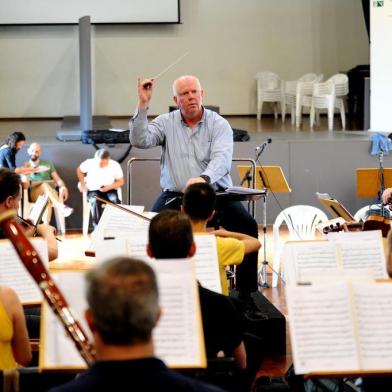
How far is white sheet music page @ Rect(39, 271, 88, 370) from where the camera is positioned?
2.85 meters

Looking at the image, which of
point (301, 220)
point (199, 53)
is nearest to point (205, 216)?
point (301, 220)

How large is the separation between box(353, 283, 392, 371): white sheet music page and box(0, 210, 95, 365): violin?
39.9 inches

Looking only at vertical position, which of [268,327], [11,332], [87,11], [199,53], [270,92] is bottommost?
[268,327]

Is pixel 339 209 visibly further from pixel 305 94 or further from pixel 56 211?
pixel 305 94

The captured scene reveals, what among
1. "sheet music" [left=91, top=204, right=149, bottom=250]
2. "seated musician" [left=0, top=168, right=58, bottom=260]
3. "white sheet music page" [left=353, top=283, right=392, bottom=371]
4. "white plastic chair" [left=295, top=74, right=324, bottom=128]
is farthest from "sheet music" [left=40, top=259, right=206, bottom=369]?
"white plastic chair" [left=295, top=74, right=324, bottom=128]

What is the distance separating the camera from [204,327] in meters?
3.26

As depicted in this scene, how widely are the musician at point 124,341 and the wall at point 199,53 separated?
47.4 ft

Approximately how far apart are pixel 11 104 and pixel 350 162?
741 cm

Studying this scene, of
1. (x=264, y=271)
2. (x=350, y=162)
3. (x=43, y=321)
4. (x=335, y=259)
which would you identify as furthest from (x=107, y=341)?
(x=350, y=162)

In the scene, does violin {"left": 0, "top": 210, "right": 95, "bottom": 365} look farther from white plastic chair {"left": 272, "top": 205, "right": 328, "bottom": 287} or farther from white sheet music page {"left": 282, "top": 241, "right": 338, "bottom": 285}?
white plastic chair {"left": 272, "top": 205, "right": 328, "bottom": 287}

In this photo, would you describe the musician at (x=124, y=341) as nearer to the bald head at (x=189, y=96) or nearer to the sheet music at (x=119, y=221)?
the sheet music at (x=119, y=221)

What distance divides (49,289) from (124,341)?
46 cm

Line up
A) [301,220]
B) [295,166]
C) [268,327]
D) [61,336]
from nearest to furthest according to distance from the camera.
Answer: [61,336] → [268,327] → [301,220] → [295,166]

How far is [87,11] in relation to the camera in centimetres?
1544
